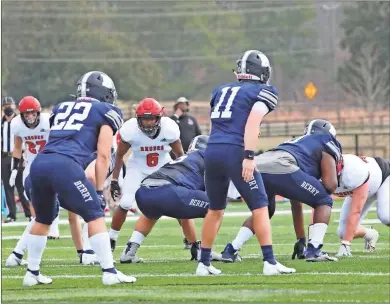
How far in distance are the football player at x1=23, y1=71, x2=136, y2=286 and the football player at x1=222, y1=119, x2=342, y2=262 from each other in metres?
2.06

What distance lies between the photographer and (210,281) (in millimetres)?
10094

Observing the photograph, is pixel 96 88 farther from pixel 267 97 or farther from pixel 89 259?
pixel 89 259

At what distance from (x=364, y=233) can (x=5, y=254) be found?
11.9 ft

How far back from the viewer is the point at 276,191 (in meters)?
11.9

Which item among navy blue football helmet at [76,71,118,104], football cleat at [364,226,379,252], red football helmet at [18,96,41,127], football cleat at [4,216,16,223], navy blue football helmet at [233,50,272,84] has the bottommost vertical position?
football cleat at [4,216,16,223]

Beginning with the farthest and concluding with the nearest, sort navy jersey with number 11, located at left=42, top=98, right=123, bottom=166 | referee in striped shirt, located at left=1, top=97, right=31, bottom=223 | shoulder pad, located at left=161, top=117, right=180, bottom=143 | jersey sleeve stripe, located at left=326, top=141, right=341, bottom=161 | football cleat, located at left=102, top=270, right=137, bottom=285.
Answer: referee in striped shirt, located at left=1, top=97, right=31, bottom=223 → shoulder pad, located at left=161, top=117, right=180, bottom=143 → jersey sleeve stripe, located at left=326, top=141, right=341, bottom=161 → navy jersey with number 11, located at left=42, top=98, right=123, bottom=166 → football cleat, located at left=102, top=270, right=137, bottom=285

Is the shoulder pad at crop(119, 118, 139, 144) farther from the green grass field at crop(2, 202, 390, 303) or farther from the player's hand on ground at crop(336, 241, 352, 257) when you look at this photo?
the player's hand on ground at crop(336, 241, 352, 257)

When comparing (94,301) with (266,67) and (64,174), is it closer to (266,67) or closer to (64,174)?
(64,174)

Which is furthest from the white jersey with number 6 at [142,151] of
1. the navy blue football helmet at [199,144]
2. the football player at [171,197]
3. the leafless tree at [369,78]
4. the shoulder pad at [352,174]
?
the leafless tree at [369,78]

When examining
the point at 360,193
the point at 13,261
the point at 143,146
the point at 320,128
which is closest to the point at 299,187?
the point at 320,128

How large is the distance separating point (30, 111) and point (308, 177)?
3.28m

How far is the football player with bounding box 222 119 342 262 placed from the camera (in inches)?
462

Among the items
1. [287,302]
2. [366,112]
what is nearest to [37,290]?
[287,302]

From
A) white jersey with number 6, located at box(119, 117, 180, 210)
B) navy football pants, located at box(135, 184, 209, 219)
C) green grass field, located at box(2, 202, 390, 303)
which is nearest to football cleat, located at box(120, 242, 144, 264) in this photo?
green grass field, located at box(2, 202, 390, 303)
